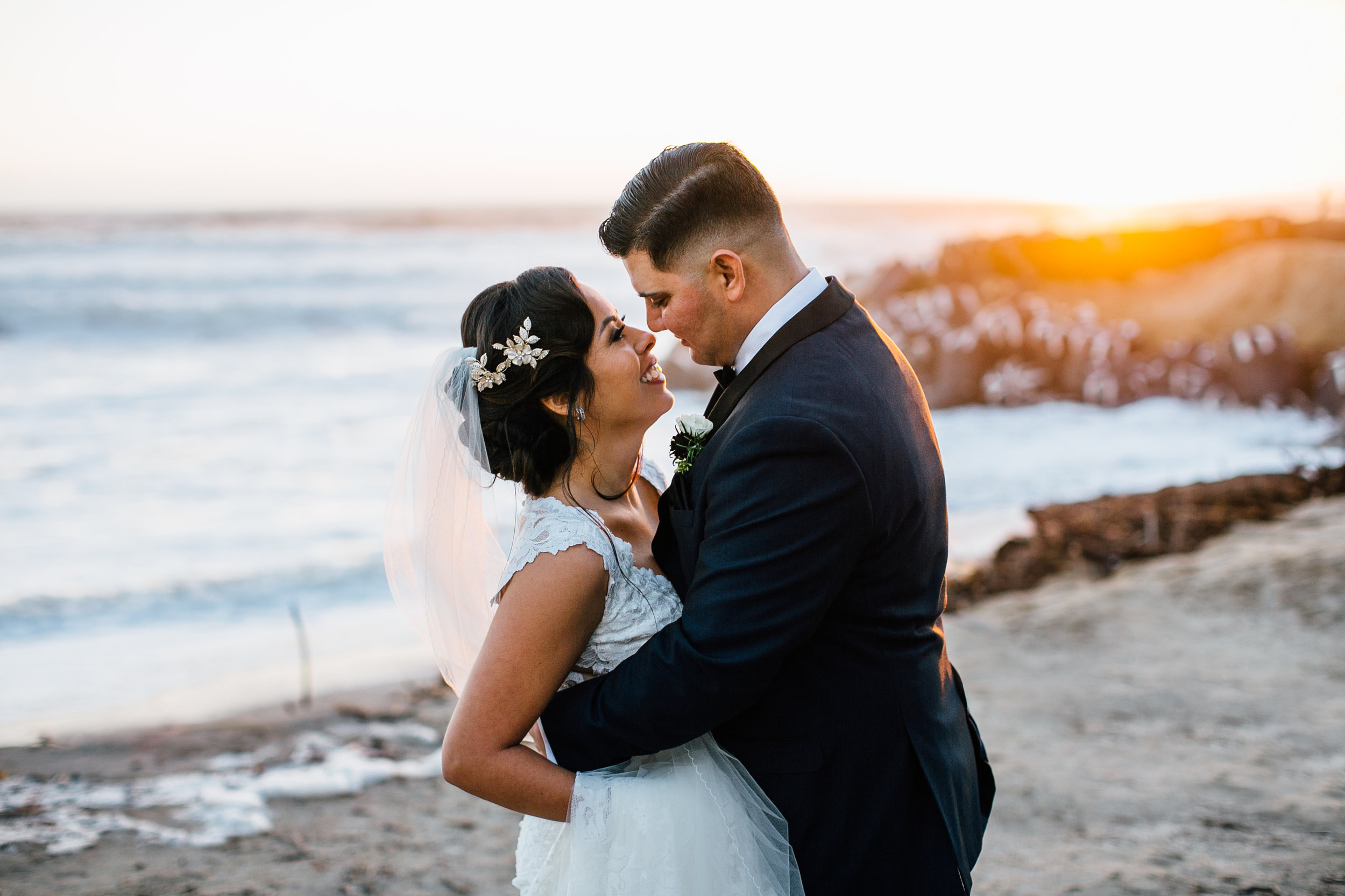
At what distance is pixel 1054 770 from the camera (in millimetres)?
4379

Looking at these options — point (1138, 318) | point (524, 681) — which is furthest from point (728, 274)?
point (1138, 318)

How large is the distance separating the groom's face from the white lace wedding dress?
0.50m

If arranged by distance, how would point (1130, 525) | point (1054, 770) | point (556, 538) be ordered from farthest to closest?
point (1130, 525)
point (1054, 770)
point (556, 538)

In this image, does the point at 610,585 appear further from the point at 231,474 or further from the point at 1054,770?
the point at 231,474

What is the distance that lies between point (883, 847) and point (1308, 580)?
545 centimetres

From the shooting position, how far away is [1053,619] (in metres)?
6.21

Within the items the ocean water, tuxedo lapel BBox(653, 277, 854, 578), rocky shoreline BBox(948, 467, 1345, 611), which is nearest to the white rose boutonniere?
tuxedo lapel BBox(653, 277, 854, 578)

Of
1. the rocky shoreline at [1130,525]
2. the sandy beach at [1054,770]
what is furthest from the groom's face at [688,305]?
the rocky shoreline at [1130,525]

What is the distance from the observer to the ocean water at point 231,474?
6004mm

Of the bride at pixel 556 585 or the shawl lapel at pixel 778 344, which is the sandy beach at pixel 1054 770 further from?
the shawl lapel at pixel 778 344

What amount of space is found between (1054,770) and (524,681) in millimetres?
3323

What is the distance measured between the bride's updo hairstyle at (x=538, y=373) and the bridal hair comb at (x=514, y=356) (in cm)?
1

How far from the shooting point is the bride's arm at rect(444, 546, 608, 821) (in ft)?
6.44

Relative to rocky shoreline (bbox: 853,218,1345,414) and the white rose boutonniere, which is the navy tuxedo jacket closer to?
the white rose boutonniere
